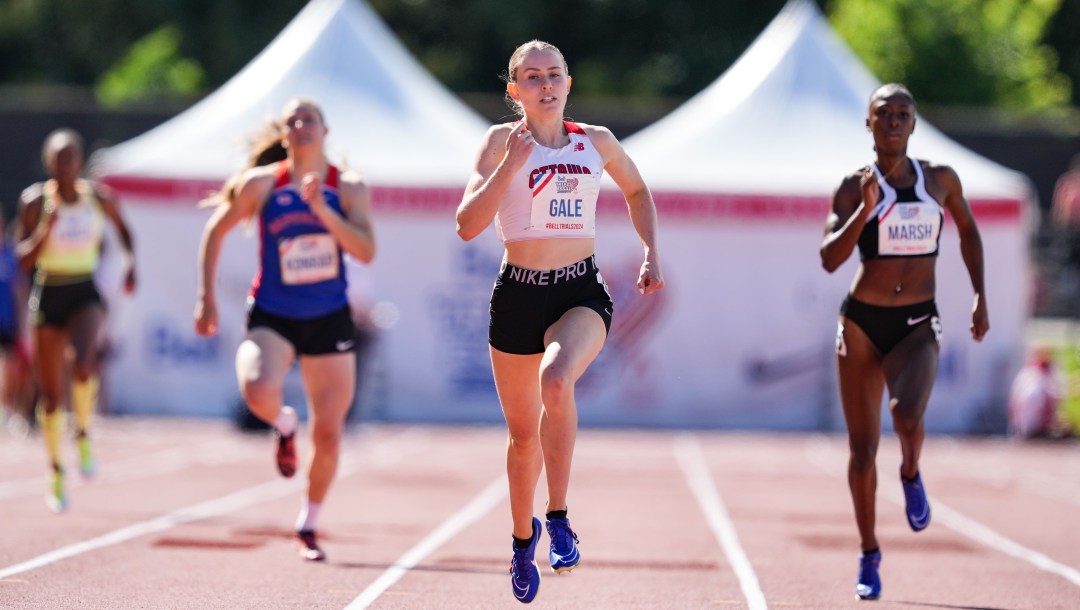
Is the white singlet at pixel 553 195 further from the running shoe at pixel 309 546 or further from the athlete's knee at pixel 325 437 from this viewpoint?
the running shoe at pixel 309 546

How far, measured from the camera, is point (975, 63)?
41.6 metres

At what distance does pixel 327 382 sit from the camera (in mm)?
9211

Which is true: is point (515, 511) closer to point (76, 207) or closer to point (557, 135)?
point (557, 135)

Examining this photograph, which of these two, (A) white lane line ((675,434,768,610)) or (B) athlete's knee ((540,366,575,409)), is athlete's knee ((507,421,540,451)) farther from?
(A) white lane line ((675,434,768,610))

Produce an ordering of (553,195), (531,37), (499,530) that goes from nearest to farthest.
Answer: (553,195) < (499,530) < (531,37)

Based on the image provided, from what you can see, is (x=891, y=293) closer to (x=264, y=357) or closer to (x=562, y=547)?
(x=562, y=547)

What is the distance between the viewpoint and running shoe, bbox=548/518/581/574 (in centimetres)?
685

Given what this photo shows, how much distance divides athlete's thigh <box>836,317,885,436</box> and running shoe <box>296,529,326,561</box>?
2.79 m

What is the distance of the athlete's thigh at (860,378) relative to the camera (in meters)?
8.37

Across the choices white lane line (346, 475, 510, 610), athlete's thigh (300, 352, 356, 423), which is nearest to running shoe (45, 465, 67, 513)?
white lane line (346, 475, 510, 610)

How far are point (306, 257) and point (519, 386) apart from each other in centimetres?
233

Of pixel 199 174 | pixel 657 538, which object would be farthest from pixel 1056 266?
pixel 657 538

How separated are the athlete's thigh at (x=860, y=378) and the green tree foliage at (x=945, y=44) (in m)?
32.2

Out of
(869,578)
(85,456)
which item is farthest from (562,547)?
(85,456)
